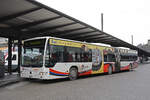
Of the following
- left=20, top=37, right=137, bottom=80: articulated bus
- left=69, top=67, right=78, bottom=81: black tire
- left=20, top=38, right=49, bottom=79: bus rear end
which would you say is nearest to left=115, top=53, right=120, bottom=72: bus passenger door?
left=20, top=37, right=137, bottom=80: articulated bus

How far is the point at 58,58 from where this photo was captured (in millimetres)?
10078

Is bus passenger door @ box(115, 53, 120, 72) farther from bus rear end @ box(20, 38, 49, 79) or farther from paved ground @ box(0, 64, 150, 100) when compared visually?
bus rear end @ box(20, 38, 49, 79)

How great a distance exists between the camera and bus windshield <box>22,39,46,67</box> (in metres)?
9.49

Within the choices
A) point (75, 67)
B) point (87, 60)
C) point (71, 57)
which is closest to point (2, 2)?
point (71, 57)

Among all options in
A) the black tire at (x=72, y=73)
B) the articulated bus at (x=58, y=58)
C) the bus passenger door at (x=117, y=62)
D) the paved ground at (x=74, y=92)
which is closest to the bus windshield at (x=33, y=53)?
the articulated bus at (x=58, y=58)

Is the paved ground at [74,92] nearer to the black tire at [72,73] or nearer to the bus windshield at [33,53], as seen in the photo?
the bus windshield at [33,53]

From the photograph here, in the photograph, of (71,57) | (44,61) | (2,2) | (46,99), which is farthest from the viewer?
(71,57)

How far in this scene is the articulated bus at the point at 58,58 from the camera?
9406 mm

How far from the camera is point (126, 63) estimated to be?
19.5 metres

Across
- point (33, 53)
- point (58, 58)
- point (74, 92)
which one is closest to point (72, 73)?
point (58, 58)

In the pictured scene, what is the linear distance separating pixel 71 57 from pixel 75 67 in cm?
90

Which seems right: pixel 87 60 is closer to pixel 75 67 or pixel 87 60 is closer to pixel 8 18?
pixel 75 67

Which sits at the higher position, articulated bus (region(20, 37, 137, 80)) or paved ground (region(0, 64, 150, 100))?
articulated bus (region(20, 37, 137, 80))

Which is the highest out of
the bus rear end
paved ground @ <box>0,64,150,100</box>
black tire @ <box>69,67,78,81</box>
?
the bus rear end
